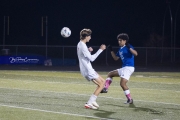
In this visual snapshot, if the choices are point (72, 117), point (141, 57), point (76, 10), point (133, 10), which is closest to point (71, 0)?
point (76, 10)

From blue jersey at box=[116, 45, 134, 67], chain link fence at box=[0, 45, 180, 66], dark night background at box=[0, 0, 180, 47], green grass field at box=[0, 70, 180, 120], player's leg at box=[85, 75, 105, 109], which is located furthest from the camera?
dark night background at box=[0, 0, 180, 47]

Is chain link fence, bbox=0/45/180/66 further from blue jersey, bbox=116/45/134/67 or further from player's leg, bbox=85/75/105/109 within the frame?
player's leg, bbox=85/75/105/109

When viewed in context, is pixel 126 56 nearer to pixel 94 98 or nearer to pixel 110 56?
pixel 94 98

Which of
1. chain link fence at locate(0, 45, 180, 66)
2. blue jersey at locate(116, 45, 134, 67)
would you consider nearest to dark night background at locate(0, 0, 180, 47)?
chain link fence at locate(0, 45, 180, 66)

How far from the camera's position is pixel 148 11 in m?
102

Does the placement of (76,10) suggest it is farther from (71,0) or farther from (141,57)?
(141,57)

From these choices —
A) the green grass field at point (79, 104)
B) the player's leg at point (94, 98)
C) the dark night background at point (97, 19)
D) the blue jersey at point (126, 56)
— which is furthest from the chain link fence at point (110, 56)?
the player's leg at point (94, 98)

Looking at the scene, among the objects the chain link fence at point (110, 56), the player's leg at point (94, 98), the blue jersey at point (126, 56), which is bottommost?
the chain link fence at point (110, 56)

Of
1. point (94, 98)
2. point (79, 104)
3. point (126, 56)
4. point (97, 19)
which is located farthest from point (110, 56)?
point (97, 19)

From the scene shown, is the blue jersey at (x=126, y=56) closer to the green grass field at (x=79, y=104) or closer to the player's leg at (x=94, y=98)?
the green grass field at (x=79, y=104)

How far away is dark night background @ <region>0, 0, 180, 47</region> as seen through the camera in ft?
314

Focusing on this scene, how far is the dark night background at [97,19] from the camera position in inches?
3765

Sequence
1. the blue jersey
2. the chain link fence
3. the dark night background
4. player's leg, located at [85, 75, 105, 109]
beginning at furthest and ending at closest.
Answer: the dark night background → the chain link fence → the blue jersey → player's leg, located at [85, 75, 105, 109]

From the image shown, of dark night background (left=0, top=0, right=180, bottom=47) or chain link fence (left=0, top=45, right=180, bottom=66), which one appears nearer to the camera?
chain link fence (left=0, top=45, right=180, bottom=66)
